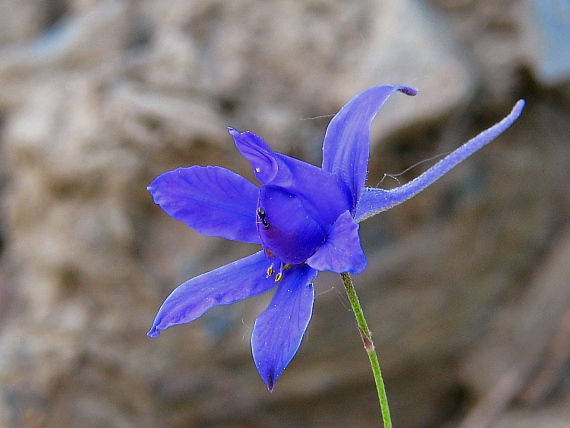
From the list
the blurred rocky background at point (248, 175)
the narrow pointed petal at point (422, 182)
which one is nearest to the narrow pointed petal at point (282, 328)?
the narrow pointed petal at point (422, 182)

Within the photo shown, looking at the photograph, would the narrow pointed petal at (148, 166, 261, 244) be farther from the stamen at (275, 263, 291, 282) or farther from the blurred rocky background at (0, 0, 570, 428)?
the blurred rocky background at (0, 0, 570, 428)

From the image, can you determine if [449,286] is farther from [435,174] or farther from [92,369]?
[435,174]

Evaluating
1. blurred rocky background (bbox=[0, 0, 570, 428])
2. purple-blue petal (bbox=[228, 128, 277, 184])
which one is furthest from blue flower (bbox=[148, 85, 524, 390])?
blurred rocky background (bbox=[0, 0, 570, 428])

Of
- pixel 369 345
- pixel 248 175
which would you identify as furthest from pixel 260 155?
pixel 248 175

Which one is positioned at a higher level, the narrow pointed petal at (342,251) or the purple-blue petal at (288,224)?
Result: the narrow pointed petal at (342,251)

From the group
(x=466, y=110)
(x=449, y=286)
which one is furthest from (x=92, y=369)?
(x=466, y=110)

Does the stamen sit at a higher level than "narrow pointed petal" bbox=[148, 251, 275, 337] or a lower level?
higher

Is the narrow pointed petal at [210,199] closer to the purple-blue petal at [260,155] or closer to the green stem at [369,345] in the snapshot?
the purple-blue petal at [260,155]
